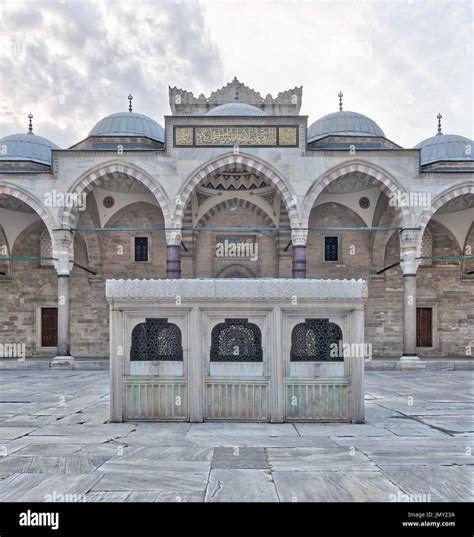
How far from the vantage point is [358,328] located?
16.0ft

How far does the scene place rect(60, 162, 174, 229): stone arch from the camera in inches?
516

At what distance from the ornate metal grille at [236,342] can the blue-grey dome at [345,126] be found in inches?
520

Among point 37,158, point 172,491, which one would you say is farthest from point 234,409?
point 37,158

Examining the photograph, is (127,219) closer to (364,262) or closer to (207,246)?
(207,246)

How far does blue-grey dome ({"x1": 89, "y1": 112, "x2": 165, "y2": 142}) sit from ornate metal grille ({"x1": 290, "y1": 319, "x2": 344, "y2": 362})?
526 inches

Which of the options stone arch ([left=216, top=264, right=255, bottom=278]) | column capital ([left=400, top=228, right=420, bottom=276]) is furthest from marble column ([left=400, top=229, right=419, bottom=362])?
stone arch ([left=216, top=264, right=255, bottom=278])

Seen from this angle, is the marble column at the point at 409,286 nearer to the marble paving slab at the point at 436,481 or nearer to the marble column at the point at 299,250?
the marble column at the point at 299,250

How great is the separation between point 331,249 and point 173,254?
6563mm

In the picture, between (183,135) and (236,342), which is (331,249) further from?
(236,342)

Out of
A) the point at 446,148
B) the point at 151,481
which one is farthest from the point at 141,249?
the point at 151,481

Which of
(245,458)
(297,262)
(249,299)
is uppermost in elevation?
(297,262)

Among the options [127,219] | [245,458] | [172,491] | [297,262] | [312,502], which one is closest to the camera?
[312,502]

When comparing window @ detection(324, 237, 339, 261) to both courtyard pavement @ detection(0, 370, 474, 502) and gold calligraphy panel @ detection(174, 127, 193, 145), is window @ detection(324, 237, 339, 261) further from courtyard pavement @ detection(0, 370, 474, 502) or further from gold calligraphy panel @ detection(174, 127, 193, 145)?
courtyard pavement @ detection(0, 370, 474, 502)
